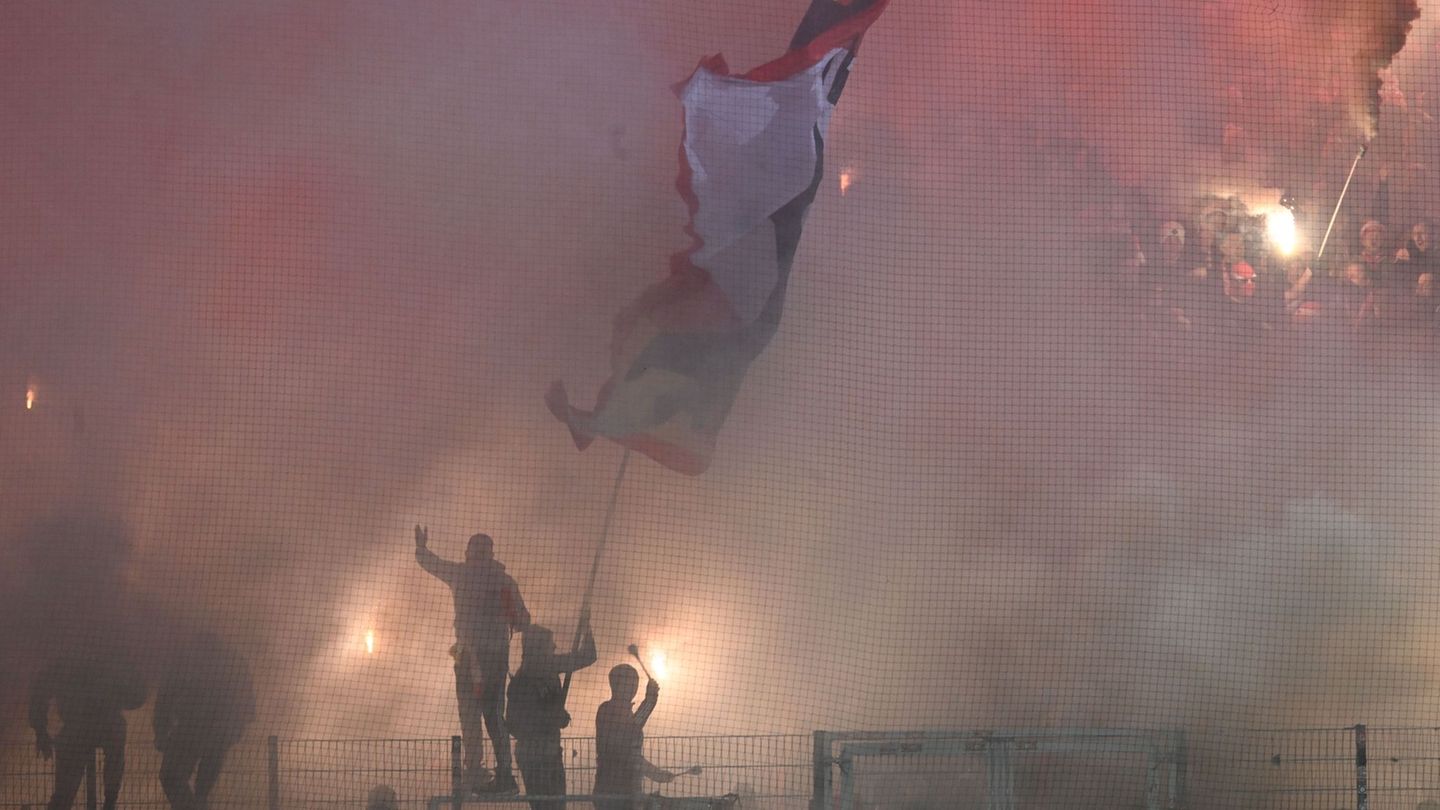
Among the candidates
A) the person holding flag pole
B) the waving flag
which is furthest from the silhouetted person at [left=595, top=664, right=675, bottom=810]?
the waving flag

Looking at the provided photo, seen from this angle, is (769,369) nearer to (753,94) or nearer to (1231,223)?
(753,94)

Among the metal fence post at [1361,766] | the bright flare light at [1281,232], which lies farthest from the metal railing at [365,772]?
the bright flare light at [1281,232]

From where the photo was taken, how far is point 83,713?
516 cm

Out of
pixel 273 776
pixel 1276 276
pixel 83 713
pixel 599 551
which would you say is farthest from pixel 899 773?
pixel 83 713

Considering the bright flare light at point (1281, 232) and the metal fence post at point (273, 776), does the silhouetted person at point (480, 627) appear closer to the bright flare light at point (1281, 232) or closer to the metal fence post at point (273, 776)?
the metal fence post at point (273, 776)

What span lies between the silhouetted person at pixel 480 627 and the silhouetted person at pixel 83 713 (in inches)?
49.0

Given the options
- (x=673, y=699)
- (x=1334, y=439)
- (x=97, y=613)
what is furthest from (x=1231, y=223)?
(x=97, y=613)

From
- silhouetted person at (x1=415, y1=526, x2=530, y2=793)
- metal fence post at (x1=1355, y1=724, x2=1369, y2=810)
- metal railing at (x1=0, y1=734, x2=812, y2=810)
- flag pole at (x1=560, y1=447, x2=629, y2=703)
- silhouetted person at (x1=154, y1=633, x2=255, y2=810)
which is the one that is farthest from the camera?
flag pole at (x1=560, y1=447, x2=629, y2=703)

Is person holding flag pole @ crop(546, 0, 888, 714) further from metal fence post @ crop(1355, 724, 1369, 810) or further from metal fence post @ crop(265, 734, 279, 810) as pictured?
A: metal fence post @ crop(1355, 724, 1369, 810)

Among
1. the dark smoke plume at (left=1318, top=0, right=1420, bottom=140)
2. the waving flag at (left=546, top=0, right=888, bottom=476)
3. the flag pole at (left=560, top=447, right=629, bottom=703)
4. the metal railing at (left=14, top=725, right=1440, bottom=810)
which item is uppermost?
the dark smoke plume at (left=1318, top=0, right=1420, bottom=140)

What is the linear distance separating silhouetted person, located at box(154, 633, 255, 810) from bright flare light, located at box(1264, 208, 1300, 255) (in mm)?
5026

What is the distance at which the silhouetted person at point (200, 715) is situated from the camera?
206 inches

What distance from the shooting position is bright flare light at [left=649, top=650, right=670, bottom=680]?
5.75 meters

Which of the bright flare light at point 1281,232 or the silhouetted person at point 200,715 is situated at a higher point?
the bright flare light at point 1281,232
